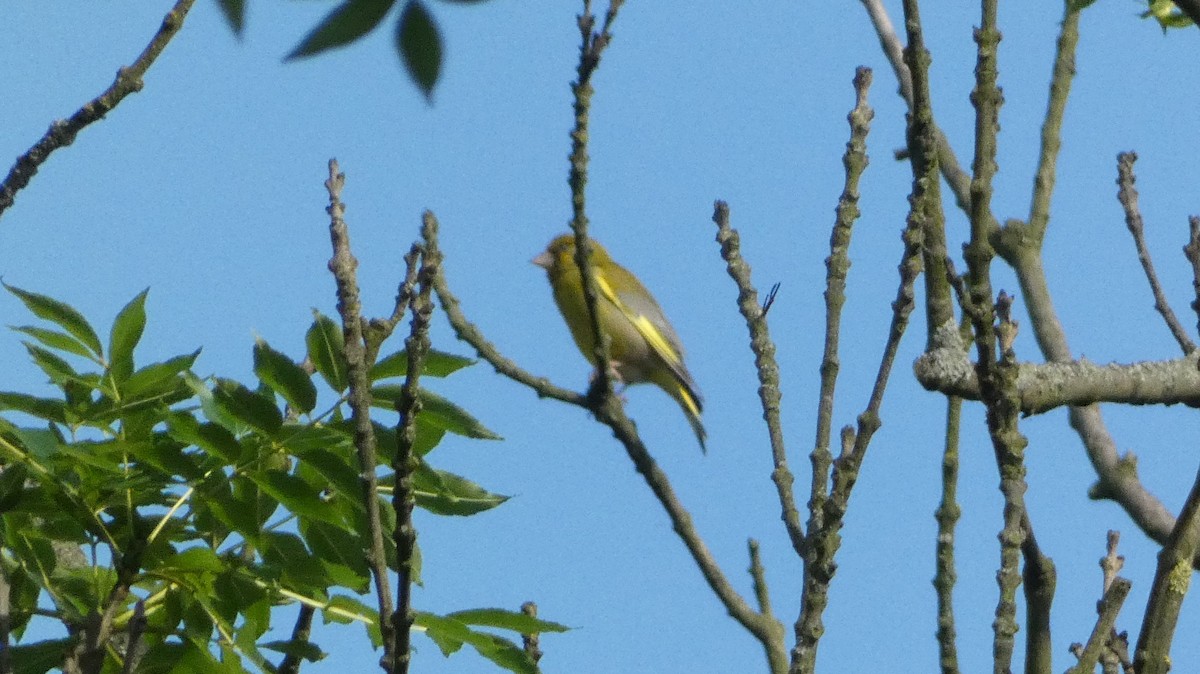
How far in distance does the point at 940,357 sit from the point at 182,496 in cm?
158

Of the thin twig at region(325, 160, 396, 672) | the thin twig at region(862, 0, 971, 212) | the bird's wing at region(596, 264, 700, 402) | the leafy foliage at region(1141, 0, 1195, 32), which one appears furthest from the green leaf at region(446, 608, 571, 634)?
the bird's wing at region(596, 264, 700, 402)

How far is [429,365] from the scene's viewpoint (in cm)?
292

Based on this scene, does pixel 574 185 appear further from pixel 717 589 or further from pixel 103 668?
pixel 103 668

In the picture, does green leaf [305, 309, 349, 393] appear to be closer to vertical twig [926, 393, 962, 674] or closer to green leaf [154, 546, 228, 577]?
green leaf [154, 546, 228, 577]

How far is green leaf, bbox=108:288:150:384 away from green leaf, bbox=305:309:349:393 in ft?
1.25

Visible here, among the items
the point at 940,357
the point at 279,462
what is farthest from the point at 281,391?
the point at 940,357

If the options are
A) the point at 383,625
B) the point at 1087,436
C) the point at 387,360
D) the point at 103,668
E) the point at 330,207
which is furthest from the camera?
the point at 1087,436

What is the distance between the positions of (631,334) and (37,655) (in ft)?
17.7

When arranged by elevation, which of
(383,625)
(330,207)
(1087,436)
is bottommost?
(383,625)

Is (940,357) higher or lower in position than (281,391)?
higher

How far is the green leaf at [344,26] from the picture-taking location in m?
1.52

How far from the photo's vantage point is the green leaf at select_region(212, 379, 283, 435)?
110 inches

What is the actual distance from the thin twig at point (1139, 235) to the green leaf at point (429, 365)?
2.43 meters

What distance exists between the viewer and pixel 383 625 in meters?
2.29
